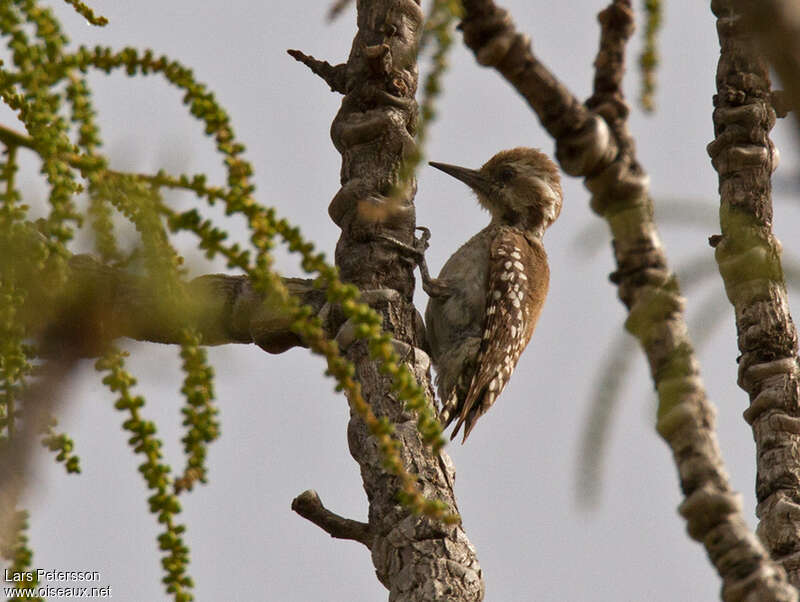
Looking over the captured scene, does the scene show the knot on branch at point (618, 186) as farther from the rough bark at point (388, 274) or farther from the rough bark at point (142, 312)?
the rough bark at point (388, 274)

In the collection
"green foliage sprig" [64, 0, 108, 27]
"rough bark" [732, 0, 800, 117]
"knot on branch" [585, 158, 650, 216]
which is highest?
"green foliage sprig" [64, 0, 108, 27]

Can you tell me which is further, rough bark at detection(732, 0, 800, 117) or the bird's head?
the bird's head

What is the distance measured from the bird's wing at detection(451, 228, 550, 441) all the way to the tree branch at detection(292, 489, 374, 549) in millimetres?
2132

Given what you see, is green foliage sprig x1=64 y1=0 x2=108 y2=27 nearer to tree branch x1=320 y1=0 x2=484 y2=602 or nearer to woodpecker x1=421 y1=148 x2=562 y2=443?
tree branch x1=320 y1=0 x2=484 y2=602

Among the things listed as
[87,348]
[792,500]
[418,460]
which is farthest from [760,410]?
[87,348]

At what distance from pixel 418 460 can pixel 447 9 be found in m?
2.29

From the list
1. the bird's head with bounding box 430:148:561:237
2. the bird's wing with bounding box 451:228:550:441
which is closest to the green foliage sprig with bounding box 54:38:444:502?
the bird's wing with bounding box 451:228:550:441

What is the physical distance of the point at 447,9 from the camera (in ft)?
5.35

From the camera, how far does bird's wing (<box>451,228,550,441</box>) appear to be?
6113mm

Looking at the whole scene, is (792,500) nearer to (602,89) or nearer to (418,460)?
(418,460)

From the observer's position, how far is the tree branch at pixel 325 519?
151 inches

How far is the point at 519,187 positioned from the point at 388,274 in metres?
3.19

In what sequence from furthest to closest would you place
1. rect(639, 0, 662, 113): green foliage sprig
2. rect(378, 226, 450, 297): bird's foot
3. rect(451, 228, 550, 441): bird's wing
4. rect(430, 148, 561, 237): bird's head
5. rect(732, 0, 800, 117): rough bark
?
rect(430, 148, 561, 237): bird's head → rect(451, 228, 550, 441): bird's wing → rect(378, 226, 450, 297): bird's foot → rect(639, 0, 662, 113): green foliage sprig → rect(732, 0, 800, 117): rough bark

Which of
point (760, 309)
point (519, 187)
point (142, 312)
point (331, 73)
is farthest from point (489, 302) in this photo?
point (142, 312)
